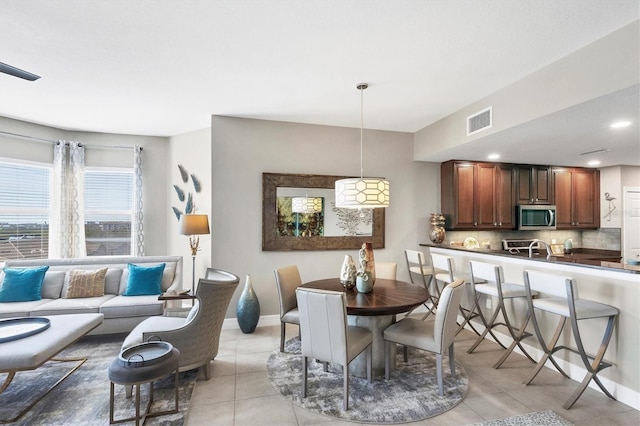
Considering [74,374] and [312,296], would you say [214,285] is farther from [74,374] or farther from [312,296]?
[74,374]

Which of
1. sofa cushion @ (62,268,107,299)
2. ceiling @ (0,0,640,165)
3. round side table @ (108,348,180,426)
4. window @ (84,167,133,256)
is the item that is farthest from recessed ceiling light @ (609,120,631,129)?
window @ (84,167,133,256)

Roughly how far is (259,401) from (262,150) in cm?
306

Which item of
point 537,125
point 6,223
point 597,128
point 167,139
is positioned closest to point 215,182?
point 167,139

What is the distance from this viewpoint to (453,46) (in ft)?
8.42

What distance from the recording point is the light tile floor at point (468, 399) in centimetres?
239

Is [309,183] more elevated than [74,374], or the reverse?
[309,183]

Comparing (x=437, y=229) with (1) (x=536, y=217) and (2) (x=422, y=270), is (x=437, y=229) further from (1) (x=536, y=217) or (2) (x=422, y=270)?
(1) (x=536, y=217)

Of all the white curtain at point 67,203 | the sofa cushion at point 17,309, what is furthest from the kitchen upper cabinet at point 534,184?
the white curtain at point 67,203

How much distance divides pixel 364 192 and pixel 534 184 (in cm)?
391

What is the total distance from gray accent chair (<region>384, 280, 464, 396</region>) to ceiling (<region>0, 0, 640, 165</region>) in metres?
1.89

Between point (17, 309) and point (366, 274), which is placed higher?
point (366, 274)

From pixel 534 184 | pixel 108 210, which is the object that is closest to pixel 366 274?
pixel 534 184

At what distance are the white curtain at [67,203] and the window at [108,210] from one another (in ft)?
0.38

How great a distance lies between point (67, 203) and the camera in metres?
5.01
